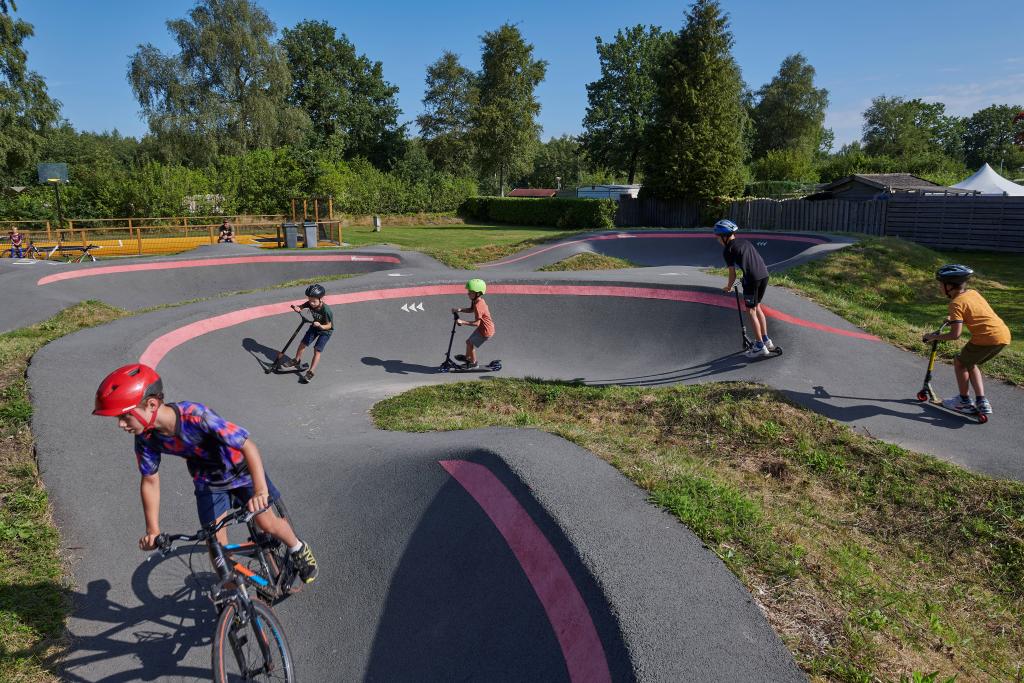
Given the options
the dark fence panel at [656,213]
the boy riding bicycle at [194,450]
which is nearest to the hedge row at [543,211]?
the dark fence panel at [656,213]

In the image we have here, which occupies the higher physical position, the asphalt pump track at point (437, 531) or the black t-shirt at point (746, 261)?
the black t-shirt at point (746, 261)

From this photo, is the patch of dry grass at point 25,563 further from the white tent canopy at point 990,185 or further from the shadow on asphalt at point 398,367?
the white tent canopy at point 990,185

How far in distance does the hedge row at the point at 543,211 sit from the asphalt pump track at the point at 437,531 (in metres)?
38.6

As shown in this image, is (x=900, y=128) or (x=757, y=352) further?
(x=900, y=128)

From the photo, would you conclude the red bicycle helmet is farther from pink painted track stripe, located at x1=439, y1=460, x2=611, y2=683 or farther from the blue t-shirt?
pink painted track stripe, located at x1=439, y1=460, x2=611, y2=683

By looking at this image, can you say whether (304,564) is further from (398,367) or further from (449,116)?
(449,116)

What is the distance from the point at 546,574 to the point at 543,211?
2025 inches

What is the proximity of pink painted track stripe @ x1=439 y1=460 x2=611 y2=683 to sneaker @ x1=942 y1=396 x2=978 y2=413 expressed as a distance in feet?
22.9

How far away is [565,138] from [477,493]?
16566 centimetres

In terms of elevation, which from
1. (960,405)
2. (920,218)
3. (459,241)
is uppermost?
(920,218)

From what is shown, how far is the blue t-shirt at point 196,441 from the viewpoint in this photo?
4.23 m

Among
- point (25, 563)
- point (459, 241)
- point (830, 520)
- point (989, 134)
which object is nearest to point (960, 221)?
point (459, 241)

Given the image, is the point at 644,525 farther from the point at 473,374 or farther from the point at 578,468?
the point at 473,374

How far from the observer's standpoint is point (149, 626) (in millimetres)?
4863
